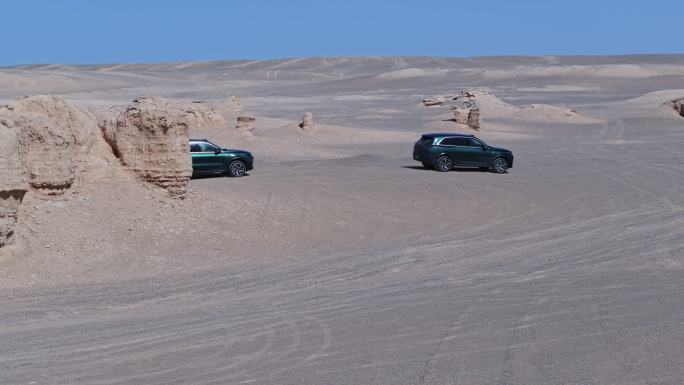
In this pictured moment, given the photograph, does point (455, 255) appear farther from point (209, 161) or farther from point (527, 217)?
point (209, 161)

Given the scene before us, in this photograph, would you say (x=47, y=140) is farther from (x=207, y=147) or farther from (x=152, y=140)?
(x=207, y=147)

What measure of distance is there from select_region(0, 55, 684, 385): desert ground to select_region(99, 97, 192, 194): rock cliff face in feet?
1.12

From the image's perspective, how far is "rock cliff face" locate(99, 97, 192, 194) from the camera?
21609 millimetres

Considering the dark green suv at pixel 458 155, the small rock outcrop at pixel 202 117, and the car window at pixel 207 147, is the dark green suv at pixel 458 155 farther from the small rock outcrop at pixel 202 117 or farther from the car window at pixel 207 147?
the small rock outcrop at pixel 202 117

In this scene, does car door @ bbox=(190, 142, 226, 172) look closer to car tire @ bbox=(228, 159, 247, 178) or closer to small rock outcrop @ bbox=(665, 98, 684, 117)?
car tire @ bbox=(228, 159, 247, 178)

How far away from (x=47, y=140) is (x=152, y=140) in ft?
11.7

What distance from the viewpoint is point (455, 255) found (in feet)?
63.1

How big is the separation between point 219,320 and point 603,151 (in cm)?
3543

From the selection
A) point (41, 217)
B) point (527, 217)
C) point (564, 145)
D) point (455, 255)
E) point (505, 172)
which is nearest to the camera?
point (41, 217)

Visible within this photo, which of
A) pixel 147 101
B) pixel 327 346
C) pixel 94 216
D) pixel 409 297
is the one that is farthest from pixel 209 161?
pixel 327 346

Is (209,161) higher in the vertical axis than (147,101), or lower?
lower

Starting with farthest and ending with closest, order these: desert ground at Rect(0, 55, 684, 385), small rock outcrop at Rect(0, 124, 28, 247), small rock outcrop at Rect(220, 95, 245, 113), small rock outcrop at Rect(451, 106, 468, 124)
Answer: small rock outcrop at Rect(451, 106, 468, 124) → small rock outcrop at Rect(220, 95, 245, 113) → small rock outcrop at Rect(0, 124, 28, 247) → desert ground at Rect(0, 55, 684, 385)

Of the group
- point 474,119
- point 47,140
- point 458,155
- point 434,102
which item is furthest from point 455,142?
point 434,102

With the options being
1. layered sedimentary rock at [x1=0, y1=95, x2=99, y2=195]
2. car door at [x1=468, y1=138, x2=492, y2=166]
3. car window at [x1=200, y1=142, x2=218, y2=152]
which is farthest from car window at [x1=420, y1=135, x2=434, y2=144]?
layered sedimentary rock at [x1=0, y1=95, x2=99, y2=195]
